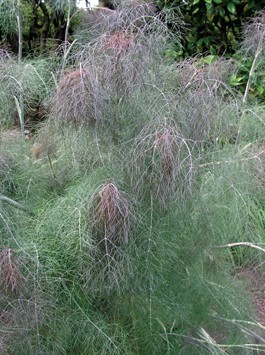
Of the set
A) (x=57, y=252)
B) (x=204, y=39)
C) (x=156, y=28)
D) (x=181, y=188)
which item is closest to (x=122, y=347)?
A: (x=57, y=252)

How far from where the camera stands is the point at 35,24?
4.41 metres

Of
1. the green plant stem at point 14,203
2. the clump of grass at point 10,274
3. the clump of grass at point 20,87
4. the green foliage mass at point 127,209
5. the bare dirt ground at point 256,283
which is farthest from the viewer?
the bare dirt ground at point 256,283

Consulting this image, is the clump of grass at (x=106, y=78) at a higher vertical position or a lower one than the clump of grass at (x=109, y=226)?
higher

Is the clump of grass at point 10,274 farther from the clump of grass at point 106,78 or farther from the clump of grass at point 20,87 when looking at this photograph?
the clump of grass at point 20,87

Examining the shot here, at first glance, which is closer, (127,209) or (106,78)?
(127,209)

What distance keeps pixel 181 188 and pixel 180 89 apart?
1.73 feet

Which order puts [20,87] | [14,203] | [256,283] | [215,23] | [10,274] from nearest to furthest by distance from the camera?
[10,274] → [14,203] → [20,87] → [256,283] → [215,23]

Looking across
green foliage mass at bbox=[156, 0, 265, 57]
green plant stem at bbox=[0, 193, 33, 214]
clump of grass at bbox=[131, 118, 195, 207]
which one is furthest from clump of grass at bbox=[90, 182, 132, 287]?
green foliage mass at bbox=[156, 0, 265, 57]

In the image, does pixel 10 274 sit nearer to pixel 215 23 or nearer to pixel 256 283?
pixel 256 283

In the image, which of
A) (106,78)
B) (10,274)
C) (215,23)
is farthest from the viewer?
(215,23)

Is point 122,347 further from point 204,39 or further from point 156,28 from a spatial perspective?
point 204,39

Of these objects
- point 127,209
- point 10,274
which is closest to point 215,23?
point 127,209

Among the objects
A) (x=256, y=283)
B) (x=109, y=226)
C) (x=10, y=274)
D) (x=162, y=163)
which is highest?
(x=162, y=163)

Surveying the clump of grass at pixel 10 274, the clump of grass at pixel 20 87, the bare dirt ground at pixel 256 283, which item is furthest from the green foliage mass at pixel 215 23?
the clump of grass at pixel 10 274
